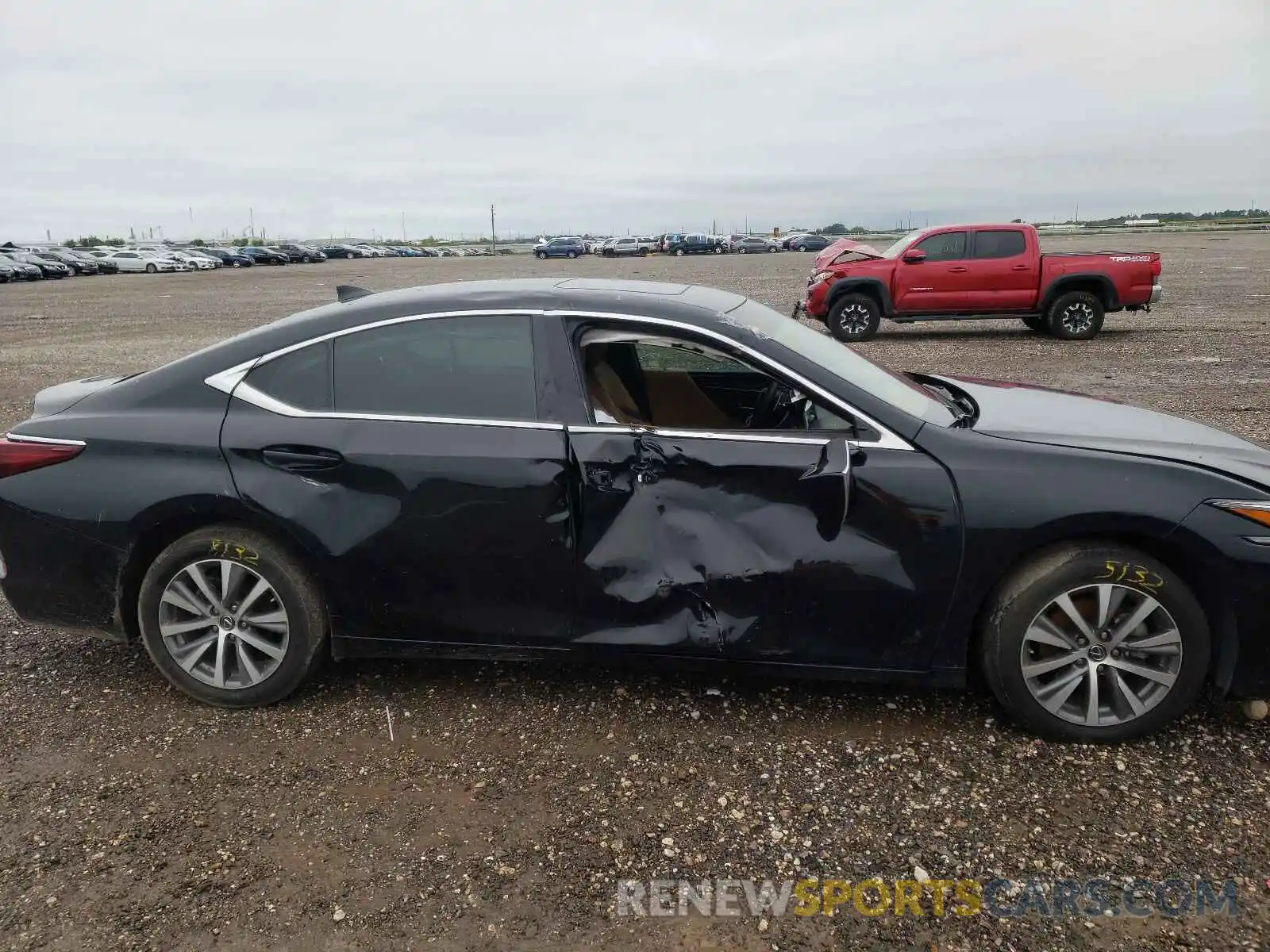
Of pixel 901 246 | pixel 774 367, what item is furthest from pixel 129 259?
pixel 774 367

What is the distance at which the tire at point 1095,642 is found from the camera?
3051 millimetres

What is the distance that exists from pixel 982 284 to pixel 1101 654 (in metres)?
12.3

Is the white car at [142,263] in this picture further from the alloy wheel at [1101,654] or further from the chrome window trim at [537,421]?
the alloy wheel at [1101,654]

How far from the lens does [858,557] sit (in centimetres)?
316

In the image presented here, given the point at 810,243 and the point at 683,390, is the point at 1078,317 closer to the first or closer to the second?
the point at 683,390

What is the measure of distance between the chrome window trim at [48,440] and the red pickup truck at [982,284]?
1263cm

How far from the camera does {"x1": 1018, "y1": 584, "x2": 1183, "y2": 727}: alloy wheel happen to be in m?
3.07

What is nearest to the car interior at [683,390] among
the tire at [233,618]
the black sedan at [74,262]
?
the tire at [233,618]

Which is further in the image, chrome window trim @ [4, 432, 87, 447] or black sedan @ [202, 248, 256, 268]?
black sedan @ [202, 248, 256, 268]

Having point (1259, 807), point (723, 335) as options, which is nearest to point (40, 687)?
point (723, 335)

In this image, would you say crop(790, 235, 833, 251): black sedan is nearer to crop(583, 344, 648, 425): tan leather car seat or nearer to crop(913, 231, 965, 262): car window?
crop(913, 231, 965, 262): car window

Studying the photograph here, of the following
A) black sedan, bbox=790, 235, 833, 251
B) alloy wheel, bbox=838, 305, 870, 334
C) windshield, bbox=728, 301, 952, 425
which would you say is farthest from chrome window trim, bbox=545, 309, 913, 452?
black sedan, bbox=790, 235, 833, 251

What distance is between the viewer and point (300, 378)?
350 cm

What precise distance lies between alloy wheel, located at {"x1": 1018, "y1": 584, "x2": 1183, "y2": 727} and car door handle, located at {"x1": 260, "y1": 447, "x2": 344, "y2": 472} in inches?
99.8
